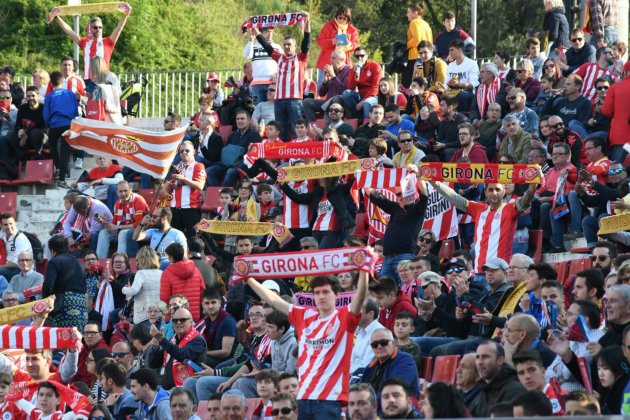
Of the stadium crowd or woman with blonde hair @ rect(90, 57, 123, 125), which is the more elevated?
woman with blonde hair @ rect(90, 57, 123, 125)

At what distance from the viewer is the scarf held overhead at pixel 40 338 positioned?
14.5 metres

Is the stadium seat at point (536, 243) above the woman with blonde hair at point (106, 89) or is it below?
below

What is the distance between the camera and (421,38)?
2248 centimetres

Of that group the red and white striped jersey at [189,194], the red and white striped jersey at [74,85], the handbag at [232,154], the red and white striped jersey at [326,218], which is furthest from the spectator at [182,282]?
the red and white striped jersey at [74,85]

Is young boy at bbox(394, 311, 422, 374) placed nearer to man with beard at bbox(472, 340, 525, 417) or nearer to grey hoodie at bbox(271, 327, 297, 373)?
grey hoodie at bbox(271, 327, 297, 373)

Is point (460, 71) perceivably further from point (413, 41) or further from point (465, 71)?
point (413, 41)

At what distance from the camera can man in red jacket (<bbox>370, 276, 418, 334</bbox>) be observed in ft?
45.8

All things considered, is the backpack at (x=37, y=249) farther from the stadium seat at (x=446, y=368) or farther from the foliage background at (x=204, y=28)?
the foliage background at (x=204, y=28)

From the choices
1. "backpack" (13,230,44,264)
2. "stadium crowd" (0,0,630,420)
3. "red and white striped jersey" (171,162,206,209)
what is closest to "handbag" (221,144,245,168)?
"stadium crowd" (0,0,630,420)

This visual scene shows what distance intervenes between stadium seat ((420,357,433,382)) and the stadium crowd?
8 cm

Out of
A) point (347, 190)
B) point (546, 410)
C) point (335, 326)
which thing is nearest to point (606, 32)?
point (347, 190)

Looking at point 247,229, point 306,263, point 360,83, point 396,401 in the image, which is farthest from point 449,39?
point 396,401

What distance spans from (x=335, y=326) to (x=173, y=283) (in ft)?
17.8

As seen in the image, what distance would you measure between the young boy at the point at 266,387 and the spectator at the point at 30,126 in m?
10.5
